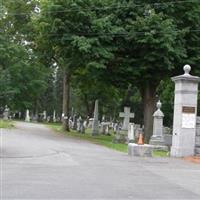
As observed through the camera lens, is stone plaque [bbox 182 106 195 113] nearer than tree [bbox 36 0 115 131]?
Yes

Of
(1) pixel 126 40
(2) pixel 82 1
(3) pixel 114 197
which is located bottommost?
(3) pixel 114 197

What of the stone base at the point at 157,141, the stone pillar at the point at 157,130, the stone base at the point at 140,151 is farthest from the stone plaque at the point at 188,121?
the stone pillar at the point at 157,130

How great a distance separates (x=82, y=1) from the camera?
36969 millimetres

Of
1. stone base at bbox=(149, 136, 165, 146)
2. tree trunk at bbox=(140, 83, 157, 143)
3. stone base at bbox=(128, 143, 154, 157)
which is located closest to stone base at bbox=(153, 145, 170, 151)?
stone base at bbox=(149, 136, 165, 146)

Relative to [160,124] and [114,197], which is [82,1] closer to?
[160,124]

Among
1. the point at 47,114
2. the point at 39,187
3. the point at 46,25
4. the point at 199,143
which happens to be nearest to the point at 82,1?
the point at 46,25

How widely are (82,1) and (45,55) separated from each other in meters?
15.9

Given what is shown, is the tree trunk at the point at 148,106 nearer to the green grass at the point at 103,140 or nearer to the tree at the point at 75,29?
the green grass at the point at 103,140

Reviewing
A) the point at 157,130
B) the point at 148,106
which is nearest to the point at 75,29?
the point at 148,106

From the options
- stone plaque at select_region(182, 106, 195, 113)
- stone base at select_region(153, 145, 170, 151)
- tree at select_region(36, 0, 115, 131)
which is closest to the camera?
stone plaque at select_region(182, 106, 195, 113)

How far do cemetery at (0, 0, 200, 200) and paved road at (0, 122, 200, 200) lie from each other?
0.02 meters

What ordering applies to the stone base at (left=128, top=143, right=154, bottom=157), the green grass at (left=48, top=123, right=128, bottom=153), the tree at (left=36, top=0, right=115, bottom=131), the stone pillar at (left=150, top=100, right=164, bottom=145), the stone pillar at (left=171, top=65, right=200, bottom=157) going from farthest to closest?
the tree at (left=36, top=0, right=115, bottom=131) → the stone pillar at (left=150, top=100, right=164, bottom=145) → the green grass at (left=48, top=123, right=128, bottom=153) → the stone pillar at (left=171, top=65, right=200, bottom=157) → the stone base at (left=128, top=143, right=154, bottom=157)

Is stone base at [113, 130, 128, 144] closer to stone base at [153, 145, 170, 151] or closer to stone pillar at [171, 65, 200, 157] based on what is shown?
stone base at [153, 145, 170, 151]

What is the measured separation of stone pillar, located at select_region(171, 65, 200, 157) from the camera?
82.4 ft
